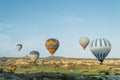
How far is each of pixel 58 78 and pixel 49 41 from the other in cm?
5720

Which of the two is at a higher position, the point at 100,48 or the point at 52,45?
the point at 52,45

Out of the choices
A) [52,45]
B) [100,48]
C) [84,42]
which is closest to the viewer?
[100,48]

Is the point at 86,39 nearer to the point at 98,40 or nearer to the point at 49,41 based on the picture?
the point at 49,41

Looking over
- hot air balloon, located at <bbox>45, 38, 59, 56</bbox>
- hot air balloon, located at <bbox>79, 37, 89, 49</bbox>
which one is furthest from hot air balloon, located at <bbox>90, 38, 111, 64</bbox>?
hot air balloon, located at <bbox>79, 37, 89, 49</bbox>

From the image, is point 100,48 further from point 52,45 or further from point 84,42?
point 84,42

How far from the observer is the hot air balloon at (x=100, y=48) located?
3585 inches

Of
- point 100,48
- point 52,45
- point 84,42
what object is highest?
point 84,42

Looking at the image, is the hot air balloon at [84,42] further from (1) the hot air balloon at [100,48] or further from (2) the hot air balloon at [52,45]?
(1) the hot air balloon at [100,48]

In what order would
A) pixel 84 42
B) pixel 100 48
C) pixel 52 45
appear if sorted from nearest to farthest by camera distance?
pixel 100 48
pixel 52 45
pixel 84 42

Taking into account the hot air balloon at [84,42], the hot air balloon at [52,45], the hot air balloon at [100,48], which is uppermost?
the hot air balloon at [84,42]

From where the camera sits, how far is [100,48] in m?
91.0

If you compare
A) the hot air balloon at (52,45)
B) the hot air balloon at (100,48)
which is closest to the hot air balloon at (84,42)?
the hot air balloon at (52,45)

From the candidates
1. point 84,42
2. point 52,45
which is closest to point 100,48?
point 52,45

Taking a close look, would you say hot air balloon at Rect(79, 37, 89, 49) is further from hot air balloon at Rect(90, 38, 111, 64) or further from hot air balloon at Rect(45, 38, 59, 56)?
hot air balloon at Rect(90, 38, 111, 64)
